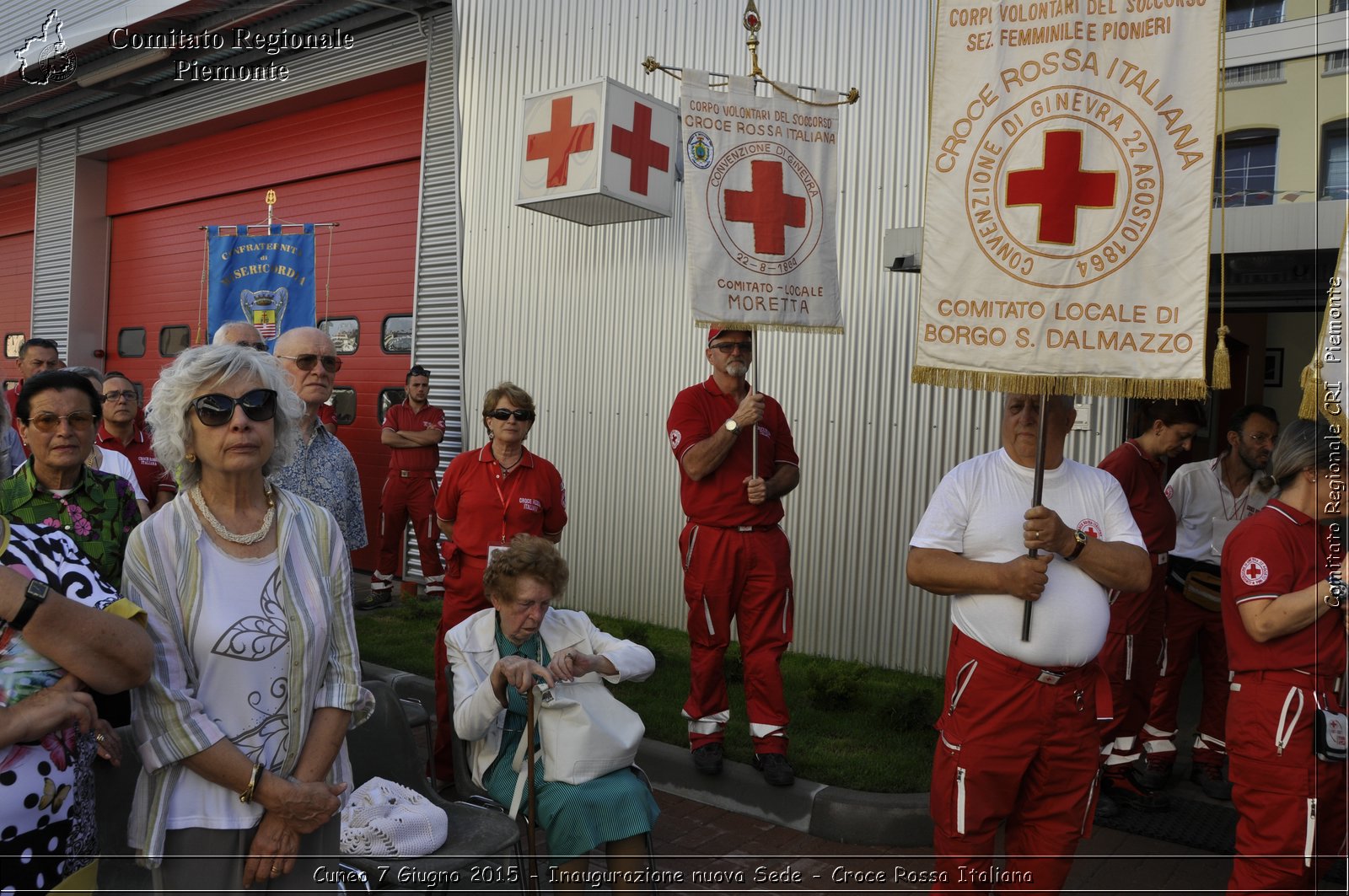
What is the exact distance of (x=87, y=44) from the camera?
12531mm

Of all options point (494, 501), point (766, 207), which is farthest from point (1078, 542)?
point (494, 501)

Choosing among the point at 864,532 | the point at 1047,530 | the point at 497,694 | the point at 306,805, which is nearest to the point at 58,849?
the point at 306,805

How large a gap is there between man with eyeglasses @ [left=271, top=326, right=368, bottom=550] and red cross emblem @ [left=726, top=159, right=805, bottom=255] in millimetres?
2135

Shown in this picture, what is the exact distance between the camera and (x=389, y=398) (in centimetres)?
1087

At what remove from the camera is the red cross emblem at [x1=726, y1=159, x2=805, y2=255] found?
514 centimetres

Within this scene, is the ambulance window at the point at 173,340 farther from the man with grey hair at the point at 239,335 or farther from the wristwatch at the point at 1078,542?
the wristwatch at the point at 1078,542

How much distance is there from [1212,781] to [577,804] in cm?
371

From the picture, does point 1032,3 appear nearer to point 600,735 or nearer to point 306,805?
point 600,735

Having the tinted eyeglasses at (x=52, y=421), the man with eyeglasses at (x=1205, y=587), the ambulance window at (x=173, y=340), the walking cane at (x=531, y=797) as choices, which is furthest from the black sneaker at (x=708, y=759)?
the ambulance window at (x=173, y=340)

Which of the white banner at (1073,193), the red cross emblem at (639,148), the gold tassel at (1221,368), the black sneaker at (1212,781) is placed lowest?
the black sneaker at (1212,781)

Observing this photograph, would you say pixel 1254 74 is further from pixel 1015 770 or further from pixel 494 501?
pixel 494 501

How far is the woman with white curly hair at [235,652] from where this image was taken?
7.75 ft

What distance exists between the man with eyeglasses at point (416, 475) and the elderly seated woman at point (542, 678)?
590 cm

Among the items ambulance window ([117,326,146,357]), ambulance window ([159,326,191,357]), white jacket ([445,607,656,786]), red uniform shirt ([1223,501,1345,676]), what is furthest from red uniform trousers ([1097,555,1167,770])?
ambulance window ([117,326,146,357])
